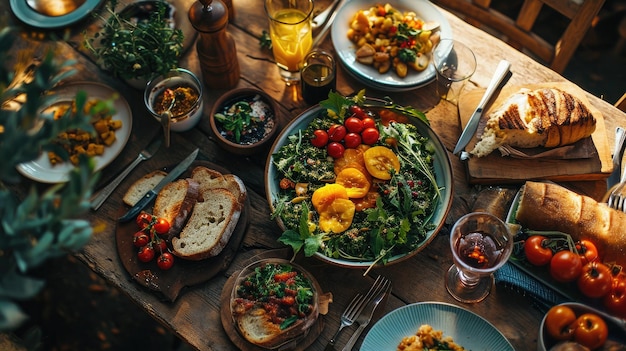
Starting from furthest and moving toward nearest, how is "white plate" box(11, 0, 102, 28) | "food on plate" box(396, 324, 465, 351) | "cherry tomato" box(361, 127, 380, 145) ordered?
1. "white plate" box(11, 0, 102, 28)
2. "cherry tomato" box(361, 127, 380, 145)
3. "food on plate" box(396, 324, 465, 351)

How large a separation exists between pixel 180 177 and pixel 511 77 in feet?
5.50

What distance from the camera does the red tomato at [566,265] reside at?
212cm

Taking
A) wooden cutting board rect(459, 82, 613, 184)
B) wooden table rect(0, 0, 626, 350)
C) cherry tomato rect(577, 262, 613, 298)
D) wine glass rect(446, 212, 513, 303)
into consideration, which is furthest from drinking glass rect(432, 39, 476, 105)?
cherry tomato rect(577, 262, 613, 298)

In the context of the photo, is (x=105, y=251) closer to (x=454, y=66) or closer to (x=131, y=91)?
(x=131, y=91)

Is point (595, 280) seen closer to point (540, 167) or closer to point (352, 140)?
point (540, 167)

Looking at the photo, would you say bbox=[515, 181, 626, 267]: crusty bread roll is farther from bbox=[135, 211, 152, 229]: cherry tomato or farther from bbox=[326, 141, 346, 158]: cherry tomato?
bbox=[135, 211, 152, 229]: cherry tomato

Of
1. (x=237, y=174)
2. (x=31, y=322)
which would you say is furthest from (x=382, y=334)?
(x=31, y=322)

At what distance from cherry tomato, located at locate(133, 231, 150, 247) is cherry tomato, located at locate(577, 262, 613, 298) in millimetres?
1773

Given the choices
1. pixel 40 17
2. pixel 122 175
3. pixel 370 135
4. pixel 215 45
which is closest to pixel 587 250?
pixel 370 135

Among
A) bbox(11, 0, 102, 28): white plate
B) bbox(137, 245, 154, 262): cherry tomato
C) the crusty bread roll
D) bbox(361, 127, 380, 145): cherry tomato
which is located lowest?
bbox(137, 245, 154, 262): cherry tomato

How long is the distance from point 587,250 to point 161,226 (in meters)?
1.76

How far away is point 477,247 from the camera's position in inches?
86.2

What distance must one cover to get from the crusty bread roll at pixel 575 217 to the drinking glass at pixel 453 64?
0.64 m

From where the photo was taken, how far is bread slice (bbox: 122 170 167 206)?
8.07 feet
